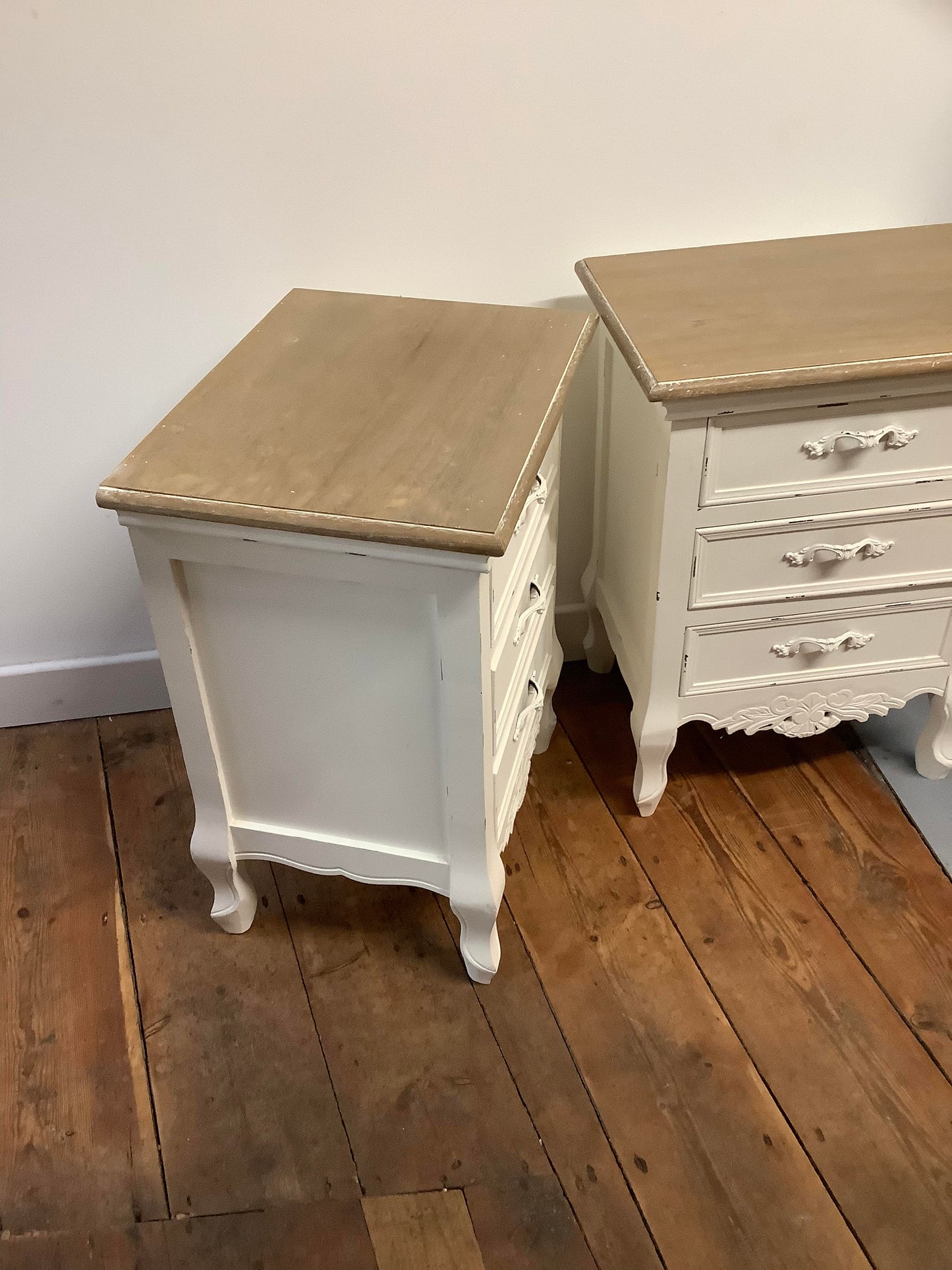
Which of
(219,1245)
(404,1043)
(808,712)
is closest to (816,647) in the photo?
(808,712)

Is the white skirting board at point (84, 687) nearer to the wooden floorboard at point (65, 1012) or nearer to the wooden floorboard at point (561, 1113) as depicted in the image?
the wooden floorboard at point (65, 1012)

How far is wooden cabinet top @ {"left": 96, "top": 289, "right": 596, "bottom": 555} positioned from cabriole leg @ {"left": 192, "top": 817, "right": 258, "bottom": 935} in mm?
490

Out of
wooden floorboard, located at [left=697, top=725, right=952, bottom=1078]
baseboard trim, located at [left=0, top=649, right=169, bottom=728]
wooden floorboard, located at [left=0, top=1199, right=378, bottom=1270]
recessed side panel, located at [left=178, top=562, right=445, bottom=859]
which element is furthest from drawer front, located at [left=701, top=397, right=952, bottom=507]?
baseboard trim, located at [left=0, top=649, right=169, bottom=728]

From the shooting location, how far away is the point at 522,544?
3.82ft

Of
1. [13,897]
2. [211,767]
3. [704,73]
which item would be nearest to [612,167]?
[704,73]

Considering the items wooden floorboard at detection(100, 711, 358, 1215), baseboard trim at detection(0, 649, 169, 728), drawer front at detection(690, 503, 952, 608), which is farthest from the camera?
baseboard trim at detection(0, 649, 169, 728)

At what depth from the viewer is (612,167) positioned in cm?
141

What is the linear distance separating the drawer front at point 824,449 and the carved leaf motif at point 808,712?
342 millimetres

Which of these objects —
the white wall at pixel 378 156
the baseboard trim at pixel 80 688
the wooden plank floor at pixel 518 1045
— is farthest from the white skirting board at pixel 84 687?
the white wall at pixel 378 156

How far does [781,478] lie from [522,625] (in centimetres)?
36

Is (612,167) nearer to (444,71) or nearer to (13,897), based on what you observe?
(444,71)

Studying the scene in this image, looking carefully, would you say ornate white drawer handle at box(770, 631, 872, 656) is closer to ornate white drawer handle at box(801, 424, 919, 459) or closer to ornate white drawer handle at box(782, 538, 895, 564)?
ornate white drawer handle at box(782, 538, 895, 564)

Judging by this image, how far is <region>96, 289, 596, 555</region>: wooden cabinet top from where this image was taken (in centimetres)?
94

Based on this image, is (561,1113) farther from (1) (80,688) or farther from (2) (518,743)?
(1) (80,688)
